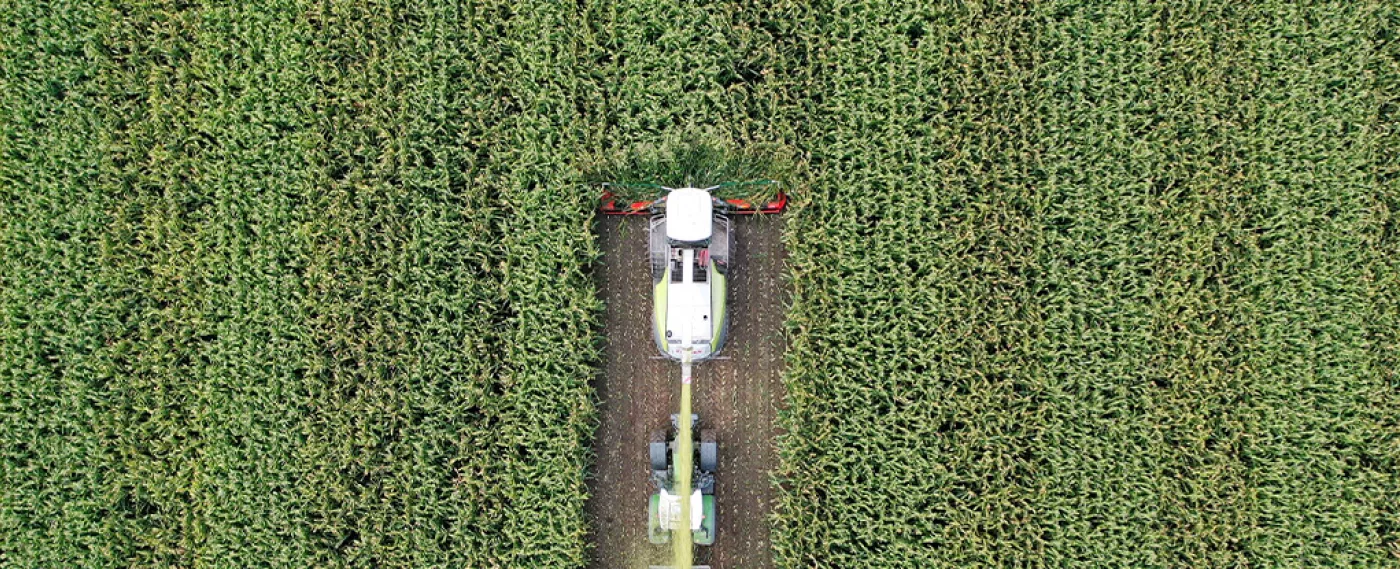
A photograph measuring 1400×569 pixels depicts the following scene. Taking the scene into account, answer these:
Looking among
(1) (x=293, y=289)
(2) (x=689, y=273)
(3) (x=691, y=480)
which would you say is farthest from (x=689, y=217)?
(1) (x=293, y=289)

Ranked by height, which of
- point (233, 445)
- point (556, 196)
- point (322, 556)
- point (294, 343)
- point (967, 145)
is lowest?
point (322, 556)

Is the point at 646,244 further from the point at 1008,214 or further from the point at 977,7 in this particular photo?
the point at 977,7

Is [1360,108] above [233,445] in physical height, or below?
above

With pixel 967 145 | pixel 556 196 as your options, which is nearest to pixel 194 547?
pixel 556 196

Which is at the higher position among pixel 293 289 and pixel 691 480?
pixel 293 289

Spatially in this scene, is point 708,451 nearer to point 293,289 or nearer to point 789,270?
point 789,270

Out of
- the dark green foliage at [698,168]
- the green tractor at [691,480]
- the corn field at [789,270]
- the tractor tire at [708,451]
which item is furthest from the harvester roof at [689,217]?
the tractor tire at [708,451]
